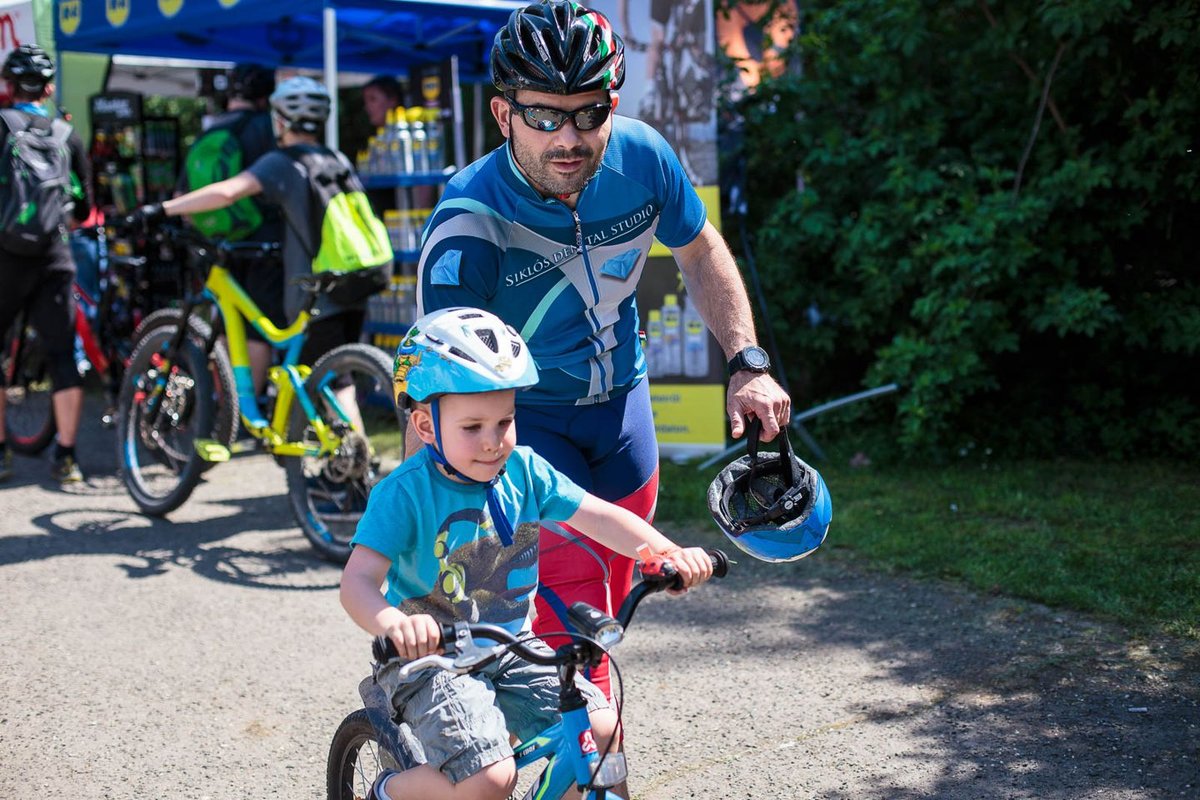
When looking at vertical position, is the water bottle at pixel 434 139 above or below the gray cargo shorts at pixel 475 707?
above

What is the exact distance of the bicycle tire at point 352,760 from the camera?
10.2 feet

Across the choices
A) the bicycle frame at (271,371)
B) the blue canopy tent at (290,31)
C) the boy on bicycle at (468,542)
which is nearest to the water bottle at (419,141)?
the blue canopy tent at (290,31)

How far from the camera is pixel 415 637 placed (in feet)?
7.77

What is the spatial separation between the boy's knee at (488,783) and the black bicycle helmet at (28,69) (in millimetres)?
6488

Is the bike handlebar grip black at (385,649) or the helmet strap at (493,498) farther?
the helmet strap at (493,498)

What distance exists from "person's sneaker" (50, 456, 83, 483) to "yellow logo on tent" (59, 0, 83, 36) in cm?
413

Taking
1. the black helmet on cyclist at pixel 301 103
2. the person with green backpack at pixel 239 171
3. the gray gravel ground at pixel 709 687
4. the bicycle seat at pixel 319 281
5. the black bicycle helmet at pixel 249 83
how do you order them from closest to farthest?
the gray gravel ground at pixel 709 687, the bicycle seat at pixel 319 281, the black helmet on cyclist at pixel 301 103, the person with green backpack at pixel 239 171, the black bicycle helmet at pixel 249 83

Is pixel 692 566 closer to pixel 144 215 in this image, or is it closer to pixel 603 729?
pixel 603 729

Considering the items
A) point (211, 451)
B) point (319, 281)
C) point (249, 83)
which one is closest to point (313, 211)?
point (319, 281)

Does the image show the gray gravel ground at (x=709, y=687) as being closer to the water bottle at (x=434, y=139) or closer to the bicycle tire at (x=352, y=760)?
the bicycle tire at (x=352, y=760)

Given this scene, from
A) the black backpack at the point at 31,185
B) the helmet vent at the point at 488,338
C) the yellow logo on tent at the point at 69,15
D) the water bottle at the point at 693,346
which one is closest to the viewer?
the helmet vent at the point at 488,338

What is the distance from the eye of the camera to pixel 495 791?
105 inches

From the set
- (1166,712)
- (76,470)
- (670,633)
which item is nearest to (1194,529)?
(1166,712)

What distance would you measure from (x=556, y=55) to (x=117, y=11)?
7.82 m
